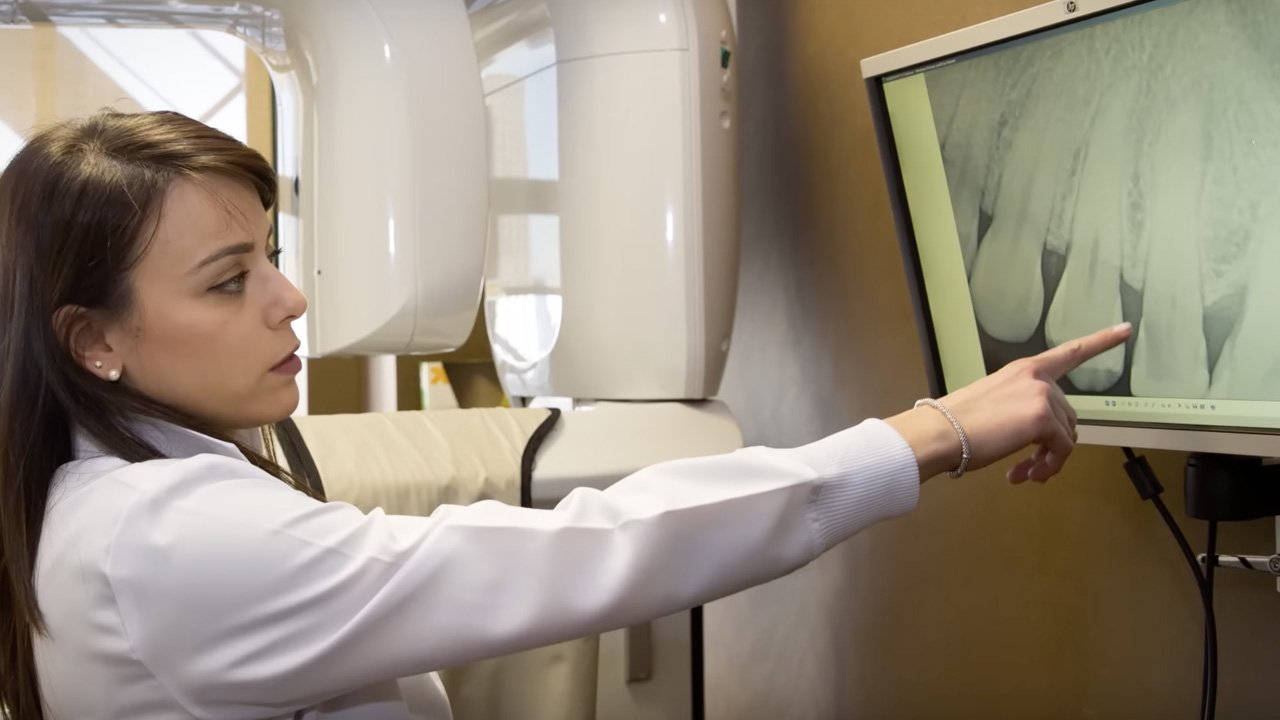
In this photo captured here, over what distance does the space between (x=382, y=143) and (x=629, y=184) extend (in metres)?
0.25

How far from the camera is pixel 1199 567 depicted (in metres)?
0.95

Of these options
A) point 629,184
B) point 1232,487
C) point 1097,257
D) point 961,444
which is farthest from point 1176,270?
point 629,184

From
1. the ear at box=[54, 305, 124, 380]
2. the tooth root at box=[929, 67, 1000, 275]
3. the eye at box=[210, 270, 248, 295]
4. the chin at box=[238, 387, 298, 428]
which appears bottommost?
the chin at box=[238, 387, 298, 428]

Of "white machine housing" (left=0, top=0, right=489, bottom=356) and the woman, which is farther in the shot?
"white machine housing" (left=0, top=0, right=489, bottom=356)

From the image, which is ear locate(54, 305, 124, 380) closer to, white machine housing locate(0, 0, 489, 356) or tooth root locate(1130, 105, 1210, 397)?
white machine housing locate(0, 0, 489, 356)

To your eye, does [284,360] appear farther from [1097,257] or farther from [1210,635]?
[1210,635]

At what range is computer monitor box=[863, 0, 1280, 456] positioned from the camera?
32.6 inches

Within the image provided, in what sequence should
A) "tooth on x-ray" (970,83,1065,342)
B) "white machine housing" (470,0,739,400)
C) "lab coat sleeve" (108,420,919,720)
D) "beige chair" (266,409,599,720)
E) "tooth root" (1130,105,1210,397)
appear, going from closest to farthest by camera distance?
1. "lab coat sleeve" (108,420,919,720)
2. "tooth root" (1130,105,1210,397)
3. "tooth on x-ray" (970,83,1065,342)
4. "beige chair" (266,409,599,720)
5. "white machine housing" (470,0,739,400)

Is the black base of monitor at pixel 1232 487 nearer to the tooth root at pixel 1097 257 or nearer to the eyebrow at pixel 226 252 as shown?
the tooth root at pixel 1097 257

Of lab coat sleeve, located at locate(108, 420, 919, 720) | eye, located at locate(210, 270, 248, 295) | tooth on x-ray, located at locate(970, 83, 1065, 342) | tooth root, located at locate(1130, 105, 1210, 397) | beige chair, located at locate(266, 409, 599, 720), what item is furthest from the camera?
beige chair, located at locate(266, 409, 599, 720)

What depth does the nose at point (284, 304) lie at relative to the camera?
76cm

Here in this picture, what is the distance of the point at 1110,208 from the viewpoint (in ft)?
2.99

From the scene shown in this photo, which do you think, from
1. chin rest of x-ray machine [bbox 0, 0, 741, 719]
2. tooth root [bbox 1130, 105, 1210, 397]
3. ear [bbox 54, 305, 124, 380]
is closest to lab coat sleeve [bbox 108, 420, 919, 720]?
ear [bbox 54, 305, 124, 380]

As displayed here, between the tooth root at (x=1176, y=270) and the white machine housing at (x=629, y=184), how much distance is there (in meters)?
0.45
